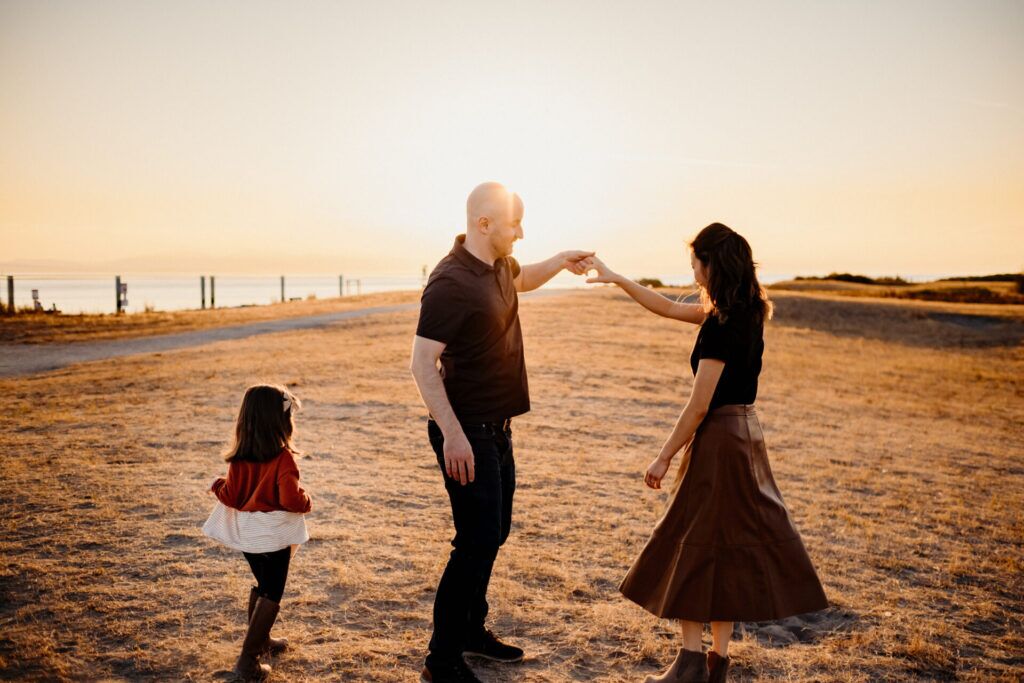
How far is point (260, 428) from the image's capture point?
3.82 metres

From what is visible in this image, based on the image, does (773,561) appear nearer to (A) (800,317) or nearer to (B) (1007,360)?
(B) (1007,360)

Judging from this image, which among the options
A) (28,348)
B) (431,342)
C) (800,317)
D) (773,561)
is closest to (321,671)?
(431,342)

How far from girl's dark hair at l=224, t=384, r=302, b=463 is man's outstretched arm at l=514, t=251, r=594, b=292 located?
1.49 meters

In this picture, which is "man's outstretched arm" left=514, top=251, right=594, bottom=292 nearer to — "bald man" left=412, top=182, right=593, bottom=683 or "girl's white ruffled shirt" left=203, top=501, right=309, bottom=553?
"bald man" left=412, top=182, right=593, bottom=683

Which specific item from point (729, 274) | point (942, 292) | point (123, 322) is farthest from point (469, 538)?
point (942, 292)

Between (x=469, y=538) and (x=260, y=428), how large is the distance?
1.22 m

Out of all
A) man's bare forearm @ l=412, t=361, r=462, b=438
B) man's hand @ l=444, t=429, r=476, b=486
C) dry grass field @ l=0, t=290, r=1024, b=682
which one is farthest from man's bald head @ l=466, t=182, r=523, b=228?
dry grass field @ l=0, t=290, r=1024, b=682

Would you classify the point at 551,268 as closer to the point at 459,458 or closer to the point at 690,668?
the point at 459,458

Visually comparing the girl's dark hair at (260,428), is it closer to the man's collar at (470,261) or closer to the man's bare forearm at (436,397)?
the man's bare forearm at (436,397)

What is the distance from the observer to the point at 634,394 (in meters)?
13.4

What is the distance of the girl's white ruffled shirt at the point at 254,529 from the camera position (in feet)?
12.7

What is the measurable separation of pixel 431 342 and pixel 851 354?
71.0ft

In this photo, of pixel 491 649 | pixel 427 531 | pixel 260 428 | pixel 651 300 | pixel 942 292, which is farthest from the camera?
pixel 942 292

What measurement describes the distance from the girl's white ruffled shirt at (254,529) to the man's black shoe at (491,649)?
3.63 ft
